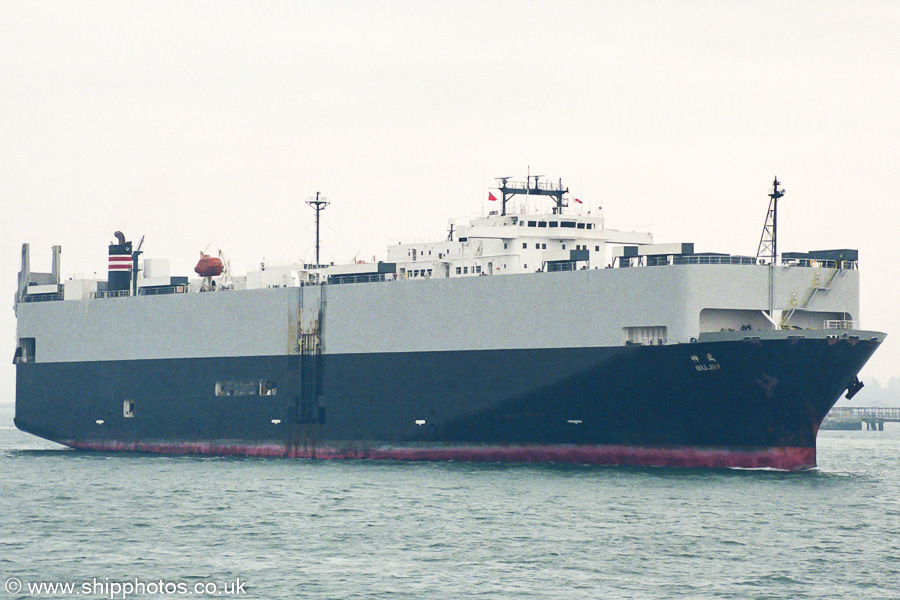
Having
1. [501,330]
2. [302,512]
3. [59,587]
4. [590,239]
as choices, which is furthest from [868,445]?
[59,587]

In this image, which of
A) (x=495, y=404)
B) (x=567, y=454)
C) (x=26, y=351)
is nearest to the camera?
(x=567, y=454)

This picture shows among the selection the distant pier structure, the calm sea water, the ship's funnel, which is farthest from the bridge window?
the distant pier structure

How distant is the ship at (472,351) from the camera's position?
43.8 m

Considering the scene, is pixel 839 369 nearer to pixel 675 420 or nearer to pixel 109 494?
pixel 675 420

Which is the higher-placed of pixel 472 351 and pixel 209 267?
pixel 209 267

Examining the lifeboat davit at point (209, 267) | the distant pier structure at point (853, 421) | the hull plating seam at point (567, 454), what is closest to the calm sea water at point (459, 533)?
the hull plating seam at point (567, 454)

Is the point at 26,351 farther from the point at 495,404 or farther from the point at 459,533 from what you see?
the point at 459,533

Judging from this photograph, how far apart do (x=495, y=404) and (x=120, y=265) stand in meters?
23.2

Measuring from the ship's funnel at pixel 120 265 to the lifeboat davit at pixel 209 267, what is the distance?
14.1ft

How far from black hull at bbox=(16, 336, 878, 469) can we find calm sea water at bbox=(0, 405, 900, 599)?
1309 millimetres

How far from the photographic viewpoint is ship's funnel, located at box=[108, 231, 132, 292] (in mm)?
62438

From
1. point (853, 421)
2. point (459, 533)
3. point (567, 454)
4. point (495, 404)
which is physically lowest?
point (459, 533)

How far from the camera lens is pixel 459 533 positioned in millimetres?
32594

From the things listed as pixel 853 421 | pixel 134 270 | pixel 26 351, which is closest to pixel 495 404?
pixel 134 270
